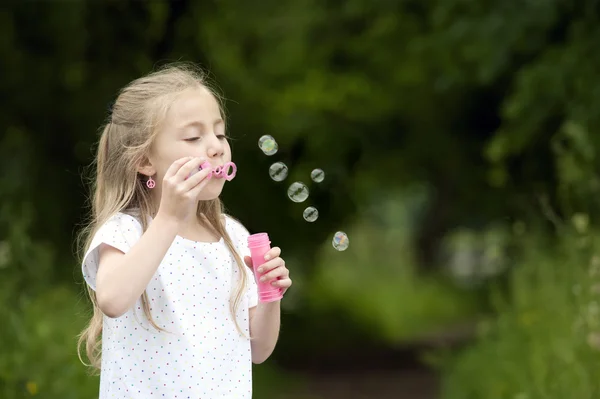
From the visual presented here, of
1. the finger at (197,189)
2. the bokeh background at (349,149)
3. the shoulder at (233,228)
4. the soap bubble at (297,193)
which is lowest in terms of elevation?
the finger at (197,189)

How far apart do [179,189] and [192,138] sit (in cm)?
22

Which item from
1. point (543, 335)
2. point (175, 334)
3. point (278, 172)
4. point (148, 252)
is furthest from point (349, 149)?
point (148, 252)

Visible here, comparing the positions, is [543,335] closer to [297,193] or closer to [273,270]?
[297,193]

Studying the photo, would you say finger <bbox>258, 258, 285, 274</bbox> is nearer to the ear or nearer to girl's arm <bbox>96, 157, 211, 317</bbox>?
girl's arm <bbox>96, 157, 211, 317</bbox>

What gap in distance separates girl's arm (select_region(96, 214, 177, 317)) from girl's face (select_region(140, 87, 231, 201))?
0.61ft

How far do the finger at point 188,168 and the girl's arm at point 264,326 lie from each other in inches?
16.8

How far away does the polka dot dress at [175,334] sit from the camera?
221 centimetres

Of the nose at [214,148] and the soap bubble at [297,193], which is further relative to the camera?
the soap bubble at [297,193]

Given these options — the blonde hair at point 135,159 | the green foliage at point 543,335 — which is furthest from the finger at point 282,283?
the green foliage at point 543,335

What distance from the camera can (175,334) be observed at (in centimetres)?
221

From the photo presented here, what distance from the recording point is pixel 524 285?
5.36 m

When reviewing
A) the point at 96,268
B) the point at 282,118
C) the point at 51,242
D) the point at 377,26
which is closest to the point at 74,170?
the point at 51,242

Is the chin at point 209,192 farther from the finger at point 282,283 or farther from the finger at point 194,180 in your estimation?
the finger at point 282,283

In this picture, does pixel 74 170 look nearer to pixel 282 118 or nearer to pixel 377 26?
pixel 282 118
